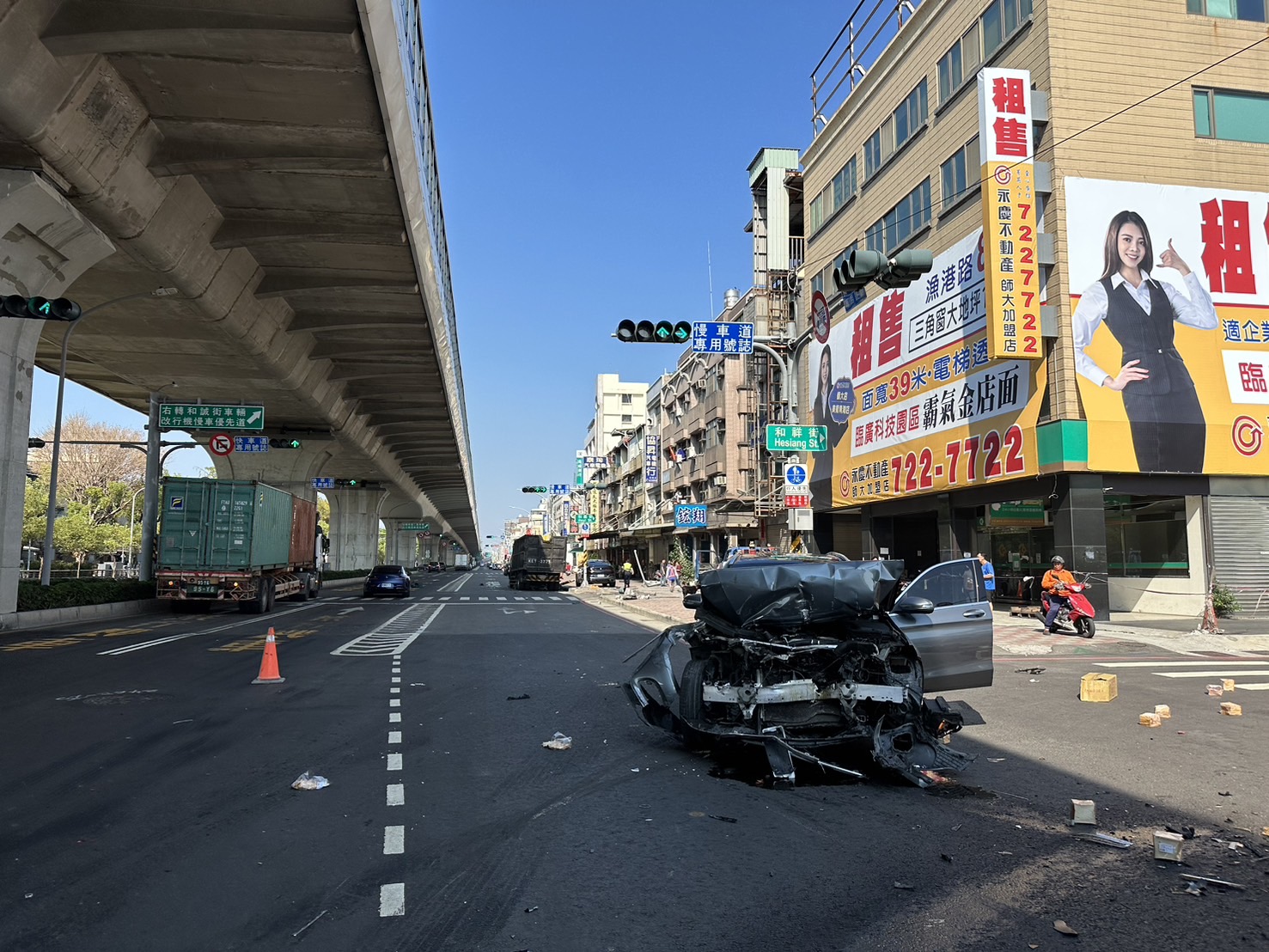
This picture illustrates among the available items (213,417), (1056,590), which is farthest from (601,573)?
(1056,590)

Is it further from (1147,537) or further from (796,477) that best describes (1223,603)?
(796,477)

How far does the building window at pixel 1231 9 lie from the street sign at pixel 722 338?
15489mm

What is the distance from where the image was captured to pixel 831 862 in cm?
471

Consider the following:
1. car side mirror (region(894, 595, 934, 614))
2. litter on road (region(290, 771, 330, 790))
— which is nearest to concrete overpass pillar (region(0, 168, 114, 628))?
litter on road (region(290, 771, 330, 790))

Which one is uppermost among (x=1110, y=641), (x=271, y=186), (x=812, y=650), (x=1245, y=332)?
(x=271, y=186)

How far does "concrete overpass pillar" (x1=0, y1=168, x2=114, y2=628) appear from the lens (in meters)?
14.7

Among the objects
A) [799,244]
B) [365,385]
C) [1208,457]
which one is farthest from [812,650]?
[799,244]

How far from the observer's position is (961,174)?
25562 mm

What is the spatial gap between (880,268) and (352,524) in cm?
6352

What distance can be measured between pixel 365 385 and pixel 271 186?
20051 millimetres

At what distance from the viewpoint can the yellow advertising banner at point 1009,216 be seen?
21.0m

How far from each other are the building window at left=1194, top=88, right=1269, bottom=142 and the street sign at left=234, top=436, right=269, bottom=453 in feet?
106

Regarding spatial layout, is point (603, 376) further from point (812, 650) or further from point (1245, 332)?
point (812, 650)

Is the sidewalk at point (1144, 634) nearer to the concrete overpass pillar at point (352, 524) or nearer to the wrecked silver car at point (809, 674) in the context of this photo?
the wrecked silver car at point (809, 674)
